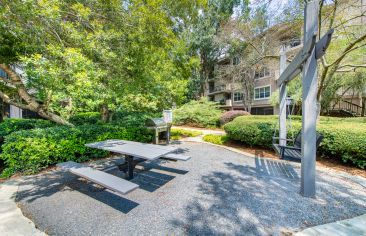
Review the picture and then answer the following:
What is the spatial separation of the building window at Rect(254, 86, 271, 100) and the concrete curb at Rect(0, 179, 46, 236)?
23.2m

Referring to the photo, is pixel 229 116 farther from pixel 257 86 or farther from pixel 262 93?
pixel 257 86

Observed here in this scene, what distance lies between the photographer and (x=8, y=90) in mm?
7266

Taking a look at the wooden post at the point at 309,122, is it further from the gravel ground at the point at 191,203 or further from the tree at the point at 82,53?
the tree at the point at 82,53

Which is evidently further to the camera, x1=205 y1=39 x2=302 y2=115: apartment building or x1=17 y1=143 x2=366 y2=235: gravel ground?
x1=205 y1=39 x2=302 y2=115: apartment building

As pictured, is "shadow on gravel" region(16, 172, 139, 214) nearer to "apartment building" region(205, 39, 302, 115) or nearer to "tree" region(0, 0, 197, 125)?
"tree" region(0, 0, 197, 125)

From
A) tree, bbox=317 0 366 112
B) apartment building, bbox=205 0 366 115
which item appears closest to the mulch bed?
tree, bbox=317 0 366 112

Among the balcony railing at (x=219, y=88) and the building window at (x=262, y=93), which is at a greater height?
the balcony railing at (x=219, y=88)

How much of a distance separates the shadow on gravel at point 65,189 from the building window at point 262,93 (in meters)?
22.0

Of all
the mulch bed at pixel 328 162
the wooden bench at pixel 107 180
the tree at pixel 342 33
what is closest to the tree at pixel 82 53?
the wooden bench at pixel 107 180

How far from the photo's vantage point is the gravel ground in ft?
8.22

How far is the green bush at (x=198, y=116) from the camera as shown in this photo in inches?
582

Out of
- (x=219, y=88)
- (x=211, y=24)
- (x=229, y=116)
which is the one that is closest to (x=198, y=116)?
(x=229, y=116)

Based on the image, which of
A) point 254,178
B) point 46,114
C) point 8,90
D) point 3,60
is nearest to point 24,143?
point 46,114

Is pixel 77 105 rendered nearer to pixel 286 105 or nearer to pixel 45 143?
pixel 45 143
